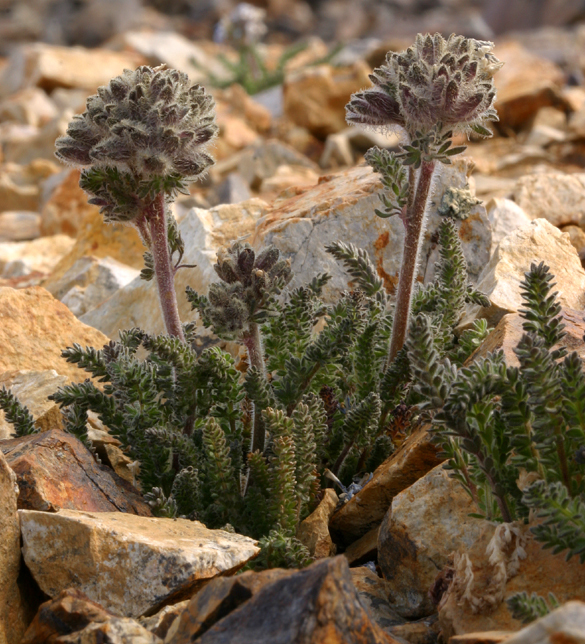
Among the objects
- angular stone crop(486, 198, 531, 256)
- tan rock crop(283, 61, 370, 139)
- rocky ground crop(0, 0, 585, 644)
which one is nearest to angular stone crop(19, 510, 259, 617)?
rocky ground crop(0, 0, 585, 644)

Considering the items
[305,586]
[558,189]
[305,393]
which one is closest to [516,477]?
[305,586]

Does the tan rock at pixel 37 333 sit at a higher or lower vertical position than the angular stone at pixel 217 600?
lower

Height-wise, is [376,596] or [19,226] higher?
[376,596]

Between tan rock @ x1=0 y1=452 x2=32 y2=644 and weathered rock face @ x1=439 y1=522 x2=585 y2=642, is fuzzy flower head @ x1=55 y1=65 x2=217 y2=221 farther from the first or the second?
weathered rock face @ x1=439 y1=522 x2=585 y2=642

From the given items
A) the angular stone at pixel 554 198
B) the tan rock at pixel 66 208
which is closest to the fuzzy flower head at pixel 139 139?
the angular stone at pixel 554 198

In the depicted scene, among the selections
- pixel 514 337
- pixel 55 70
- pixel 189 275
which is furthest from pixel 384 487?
pixel 55 70

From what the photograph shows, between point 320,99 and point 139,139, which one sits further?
point 320,99

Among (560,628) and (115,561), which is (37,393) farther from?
(560,628)

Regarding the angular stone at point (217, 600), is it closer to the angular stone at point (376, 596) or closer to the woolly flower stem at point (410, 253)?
the angular stone at point (376, 596)
